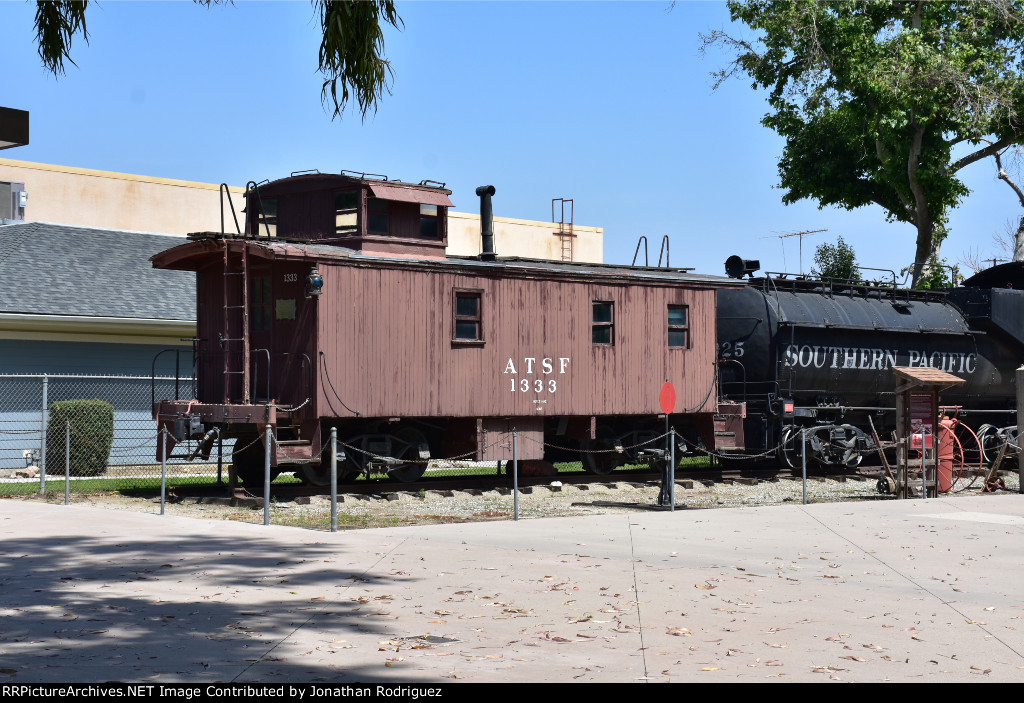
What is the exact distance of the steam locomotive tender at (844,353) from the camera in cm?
2184

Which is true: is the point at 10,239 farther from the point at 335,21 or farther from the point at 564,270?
the point at 335,21

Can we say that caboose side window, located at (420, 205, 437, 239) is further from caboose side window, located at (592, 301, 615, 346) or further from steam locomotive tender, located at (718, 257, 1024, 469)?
steam locomotive tender, located at (718, 257, 1024, 469)

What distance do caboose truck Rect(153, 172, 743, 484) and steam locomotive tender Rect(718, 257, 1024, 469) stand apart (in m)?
0.91

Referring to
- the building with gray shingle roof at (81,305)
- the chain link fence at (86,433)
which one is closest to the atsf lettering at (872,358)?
the chain link fence at (86,433)

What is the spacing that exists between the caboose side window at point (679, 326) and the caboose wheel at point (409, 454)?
5276mm

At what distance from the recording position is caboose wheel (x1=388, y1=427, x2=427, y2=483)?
63.4ft

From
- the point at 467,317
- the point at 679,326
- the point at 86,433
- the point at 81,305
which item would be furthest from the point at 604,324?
the point at 81,305

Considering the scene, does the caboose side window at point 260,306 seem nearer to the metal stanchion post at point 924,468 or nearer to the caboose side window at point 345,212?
the caboose side window at point 345,212

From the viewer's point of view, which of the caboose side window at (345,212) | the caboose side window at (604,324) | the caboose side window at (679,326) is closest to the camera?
the caboose side window at (345,212)

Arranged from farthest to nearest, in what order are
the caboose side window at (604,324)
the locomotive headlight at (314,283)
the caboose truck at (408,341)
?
the caboose side window at (604,324) → the caboose truck at (408,341) → the locomotive headlight at (314,283)

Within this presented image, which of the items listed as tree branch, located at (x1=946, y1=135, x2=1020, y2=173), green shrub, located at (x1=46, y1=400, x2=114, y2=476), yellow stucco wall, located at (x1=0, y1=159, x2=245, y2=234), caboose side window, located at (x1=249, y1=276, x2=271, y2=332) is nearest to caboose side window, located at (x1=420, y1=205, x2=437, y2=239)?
caboose side window, located at (x1=249, y1=276, x2=271, y2=332)

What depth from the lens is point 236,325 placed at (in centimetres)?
1878

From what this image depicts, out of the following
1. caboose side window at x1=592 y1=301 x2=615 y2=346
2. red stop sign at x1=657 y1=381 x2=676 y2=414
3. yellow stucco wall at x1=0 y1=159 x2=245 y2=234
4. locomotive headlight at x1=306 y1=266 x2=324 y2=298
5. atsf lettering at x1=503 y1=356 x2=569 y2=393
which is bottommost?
red stop sign at x1=657 y1=381 x2=676 y2=414

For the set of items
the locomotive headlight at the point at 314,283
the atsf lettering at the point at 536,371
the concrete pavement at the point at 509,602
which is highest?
the locomotive headlight at the point at 314,283
